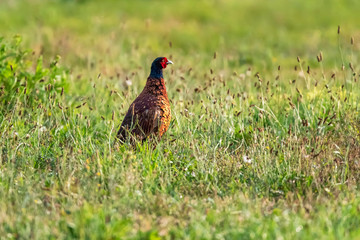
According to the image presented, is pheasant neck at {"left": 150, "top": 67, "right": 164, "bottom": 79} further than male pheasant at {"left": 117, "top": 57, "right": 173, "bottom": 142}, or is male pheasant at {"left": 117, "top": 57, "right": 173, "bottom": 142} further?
pheasant neck at {"left": 150, "top": 67, "right": 164, "bottom": 79}

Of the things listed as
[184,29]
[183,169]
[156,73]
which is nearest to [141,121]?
[156,73]

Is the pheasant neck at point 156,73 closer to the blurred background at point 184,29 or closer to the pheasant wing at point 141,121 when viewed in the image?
the pheasant wing at point 141,121

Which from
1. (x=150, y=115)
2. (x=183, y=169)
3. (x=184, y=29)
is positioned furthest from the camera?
(x=184, y=29)

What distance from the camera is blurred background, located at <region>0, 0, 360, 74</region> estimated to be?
11.4 meters

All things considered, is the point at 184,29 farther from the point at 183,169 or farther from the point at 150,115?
the point at 183,169

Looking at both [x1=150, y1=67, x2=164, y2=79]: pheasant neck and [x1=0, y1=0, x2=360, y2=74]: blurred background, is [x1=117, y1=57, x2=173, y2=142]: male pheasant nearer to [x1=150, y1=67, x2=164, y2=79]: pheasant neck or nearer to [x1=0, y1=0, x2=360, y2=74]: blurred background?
[x1=150, y1=67, x2=164, y2=79]: pheasant neck

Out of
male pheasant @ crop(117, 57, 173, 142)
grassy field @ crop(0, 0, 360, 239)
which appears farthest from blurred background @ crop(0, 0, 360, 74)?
male pheasant @ crop(117, 57, 173, 142)

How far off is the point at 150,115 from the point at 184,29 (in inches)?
359

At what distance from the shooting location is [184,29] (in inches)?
567

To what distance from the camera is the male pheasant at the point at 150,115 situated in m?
5.59

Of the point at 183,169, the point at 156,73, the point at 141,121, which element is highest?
the point at 156,73

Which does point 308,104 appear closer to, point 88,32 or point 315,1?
point 88,32

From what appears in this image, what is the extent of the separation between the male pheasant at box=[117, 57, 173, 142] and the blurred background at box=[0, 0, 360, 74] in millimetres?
4113

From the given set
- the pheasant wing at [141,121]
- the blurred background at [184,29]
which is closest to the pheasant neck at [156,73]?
the pheasant wing at [141,121]
